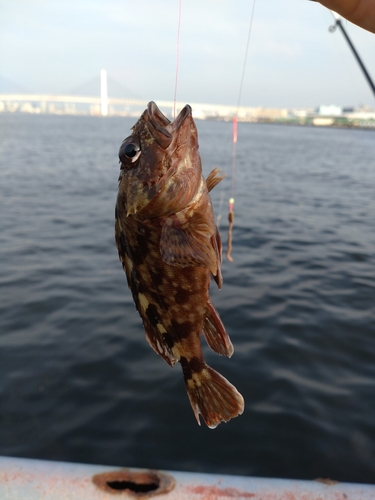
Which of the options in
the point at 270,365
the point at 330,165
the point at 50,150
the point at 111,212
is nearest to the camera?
the point at 270,365

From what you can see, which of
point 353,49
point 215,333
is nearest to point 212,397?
point 215,333

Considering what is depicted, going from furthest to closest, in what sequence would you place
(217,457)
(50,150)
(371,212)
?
(50,150) → (371,212) → (217,457)

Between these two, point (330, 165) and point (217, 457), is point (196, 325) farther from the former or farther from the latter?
point (330, 165)

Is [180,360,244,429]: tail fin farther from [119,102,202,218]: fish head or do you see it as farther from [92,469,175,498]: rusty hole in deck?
[119,102,202,218]: fish head

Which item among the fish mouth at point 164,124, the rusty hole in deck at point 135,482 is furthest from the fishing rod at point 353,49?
the rusty hole in deck at point 135,482

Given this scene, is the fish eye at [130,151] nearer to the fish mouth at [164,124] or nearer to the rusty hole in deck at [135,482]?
the fish mouth at [164,124]

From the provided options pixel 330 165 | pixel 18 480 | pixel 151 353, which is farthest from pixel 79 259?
pixel 330 165

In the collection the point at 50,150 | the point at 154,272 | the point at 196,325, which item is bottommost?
the point at 50,150

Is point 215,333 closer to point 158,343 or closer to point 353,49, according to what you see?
point 158,343

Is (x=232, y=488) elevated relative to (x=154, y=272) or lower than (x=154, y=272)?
lower
